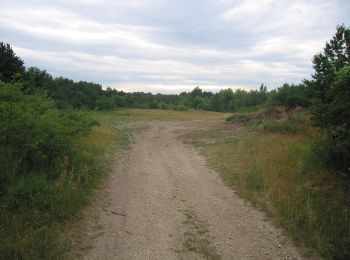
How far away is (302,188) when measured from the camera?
25.6ft

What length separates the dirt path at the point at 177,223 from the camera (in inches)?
203

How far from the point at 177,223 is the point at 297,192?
3017mm

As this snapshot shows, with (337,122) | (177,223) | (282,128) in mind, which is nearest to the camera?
(177,223)

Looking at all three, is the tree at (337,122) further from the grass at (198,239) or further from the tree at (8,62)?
the tree at (8,62)

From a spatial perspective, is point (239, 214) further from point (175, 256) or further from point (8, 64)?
point (8, 64)

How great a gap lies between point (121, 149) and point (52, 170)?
6.56m

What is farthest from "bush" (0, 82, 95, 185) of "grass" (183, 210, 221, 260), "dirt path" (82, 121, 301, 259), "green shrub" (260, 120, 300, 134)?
"green shrub" (260, 120, 300, 134)

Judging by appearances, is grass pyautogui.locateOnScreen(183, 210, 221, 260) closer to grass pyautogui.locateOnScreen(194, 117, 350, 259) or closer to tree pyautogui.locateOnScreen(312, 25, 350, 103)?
grass pyautogui.locateOnScreen(194, 117, 350, 259)

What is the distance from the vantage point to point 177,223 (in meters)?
6.20

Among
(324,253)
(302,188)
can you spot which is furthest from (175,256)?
(302,188)

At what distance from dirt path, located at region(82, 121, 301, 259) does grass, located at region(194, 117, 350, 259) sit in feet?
1.24

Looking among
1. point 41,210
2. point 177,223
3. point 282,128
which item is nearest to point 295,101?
point 282,128

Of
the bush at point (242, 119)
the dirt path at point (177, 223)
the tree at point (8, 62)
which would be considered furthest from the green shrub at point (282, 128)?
the tree at point (8, 62)

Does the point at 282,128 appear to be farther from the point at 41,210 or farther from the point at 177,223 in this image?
the point at 41,210
